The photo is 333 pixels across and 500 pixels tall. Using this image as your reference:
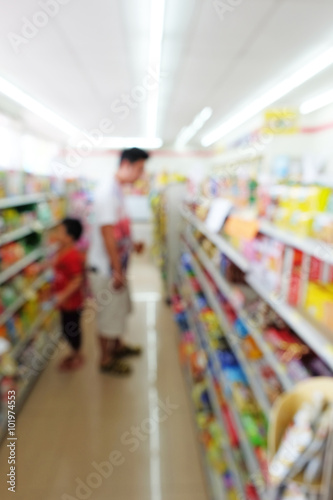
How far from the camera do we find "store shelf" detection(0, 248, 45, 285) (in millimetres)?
2990

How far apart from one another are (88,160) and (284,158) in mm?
9540

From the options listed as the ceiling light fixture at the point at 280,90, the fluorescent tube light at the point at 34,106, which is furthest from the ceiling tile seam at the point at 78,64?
the ceiling light fixture at the point at 280,90

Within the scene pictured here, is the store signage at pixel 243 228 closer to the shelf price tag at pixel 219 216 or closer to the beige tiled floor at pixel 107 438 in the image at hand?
the shelf price tag at pixel 219 216

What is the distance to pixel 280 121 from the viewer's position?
2.81 meters

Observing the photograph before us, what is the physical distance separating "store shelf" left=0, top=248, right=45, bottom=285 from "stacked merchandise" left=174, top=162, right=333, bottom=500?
70.7 inches

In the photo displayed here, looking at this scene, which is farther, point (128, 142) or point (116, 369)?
point (128, 142)

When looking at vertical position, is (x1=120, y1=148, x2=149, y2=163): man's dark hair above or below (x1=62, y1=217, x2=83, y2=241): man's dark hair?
above

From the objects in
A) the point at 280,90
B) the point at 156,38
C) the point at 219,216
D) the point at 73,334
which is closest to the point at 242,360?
the point at 219,216

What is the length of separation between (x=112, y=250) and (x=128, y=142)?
901 cm

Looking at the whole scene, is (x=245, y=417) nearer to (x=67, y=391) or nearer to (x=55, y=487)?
(x=55, y=487)

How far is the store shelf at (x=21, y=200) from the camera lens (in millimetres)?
2933

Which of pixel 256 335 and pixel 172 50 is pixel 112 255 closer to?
pixel 256 335

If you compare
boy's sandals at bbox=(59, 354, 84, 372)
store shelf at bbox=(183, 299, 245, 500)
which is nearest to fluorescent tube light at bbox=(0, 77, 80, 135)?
boy's sandals at bbox=(59, 354, 84, 372)

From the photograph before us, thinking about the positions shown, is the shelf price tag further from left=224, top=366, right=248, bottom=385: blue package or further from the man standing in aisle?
left=224, top=366, right=248, bottom=385: blue package
